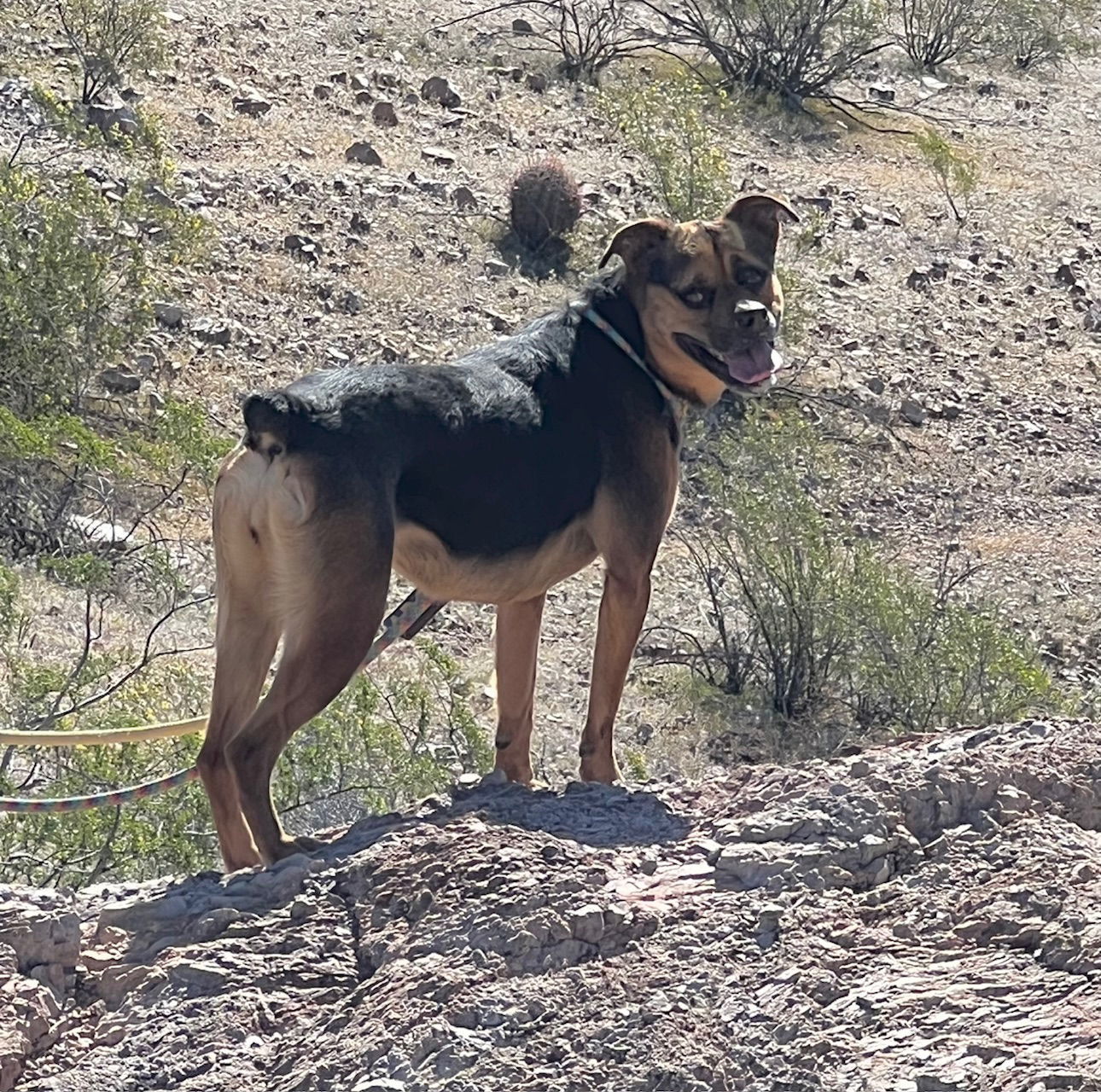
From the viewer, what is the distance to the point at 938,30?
31.1 m

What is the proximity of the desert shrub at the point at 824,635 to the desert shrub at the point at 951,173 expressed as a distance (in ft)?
29.3

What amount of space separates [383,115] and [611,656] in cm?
1750

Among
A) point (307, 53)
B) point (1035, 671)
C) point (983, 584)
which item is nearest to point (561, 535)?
point (1035, 671)

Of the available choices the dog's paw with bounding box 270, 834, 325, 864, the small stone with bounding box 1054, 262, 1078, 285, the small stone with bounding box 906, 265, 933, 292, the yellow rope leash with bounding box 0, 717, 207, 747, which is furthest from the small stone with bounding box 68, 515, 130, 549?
the small stone with bounding box 1054, 262, 1078, 285

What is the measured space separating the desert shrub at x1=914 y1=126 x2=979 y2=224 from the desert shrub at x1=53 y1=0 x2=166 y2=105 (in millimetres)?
8499

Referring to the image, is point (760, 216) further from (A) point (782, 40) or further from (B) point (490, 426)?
(A) point (782, 40)

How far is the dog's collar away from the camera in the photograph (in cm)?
729

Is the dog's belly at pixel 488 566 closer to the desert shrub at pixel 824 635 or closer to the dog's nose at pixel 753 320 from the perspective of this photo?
the dog's nose at pixel 753 320

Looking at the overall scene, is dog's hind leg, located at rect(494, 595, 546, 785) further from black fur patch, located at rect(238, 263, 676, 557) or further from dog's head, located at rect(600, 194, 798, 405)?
dog's head, located at rect(600, 194, 798, 405)

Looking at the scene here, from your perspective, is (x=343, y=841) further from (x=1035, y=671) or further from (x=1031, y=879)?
(x=1035, y=671)

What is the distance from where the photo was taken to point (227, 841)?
5.96 metres

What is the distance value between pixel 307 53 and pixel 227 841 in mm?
20035

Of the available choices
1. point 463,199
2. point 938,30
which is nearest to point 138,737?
point 463,199

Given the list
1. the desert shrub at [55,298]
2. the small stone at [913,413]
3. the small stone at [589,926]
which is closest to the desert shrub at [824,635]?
the small stone at [913,413]
